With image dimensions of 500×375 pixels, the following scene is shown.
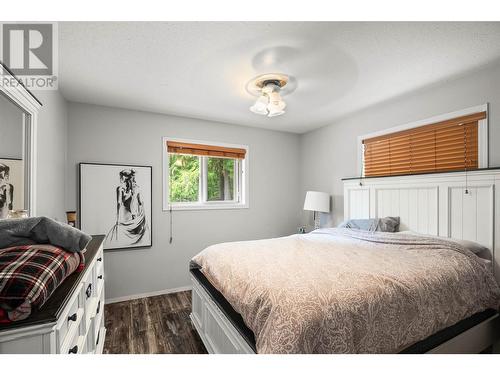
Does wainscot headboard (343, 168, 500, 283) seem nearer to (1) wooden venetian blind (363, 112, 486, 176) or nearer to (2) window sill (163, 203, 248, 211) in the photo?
(1) wooden venetian blind (363, 112, 486, 176)

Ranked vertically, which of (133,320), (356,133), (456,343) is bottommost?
(133,320)

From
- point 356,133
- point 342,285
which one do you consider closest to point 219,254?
point 342,285

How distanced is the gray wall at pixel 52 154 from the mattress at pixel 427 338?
62.7 inches

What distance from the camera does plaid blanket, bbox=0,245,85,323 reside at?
744mm

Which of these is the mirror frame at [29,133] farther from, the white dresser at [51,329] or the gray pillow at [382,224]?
the gray pillow at [382,224]

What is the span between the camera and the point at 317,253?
195 cm

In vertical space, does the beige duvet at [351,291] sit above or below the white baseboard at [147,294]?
above

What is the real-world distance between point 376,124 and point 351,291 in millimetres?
2415

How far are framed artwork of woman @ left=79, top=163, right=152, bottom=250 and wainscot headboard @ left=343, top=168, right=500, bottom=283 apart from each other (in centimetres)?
283

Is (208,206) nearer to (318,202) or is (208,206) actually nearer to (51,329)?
(318,202)

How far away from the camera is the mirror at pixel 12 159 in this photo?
4.40ft

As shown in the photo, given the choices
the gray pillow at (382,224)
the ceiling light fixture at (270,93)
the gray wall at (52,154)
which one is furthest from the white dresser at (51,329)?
the gray pillow at (382,224)

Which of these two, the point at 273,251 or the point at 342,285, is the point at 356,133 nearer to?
the point at 273,251
